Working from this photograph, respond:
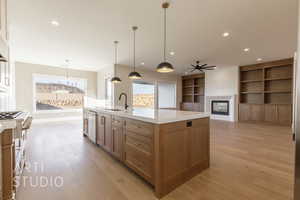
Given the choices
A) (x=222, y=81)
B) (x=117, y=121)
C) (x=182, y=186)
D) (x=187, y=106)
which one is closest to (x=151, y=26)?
(x=117, y=121)

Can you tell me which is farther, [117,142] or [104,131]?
[104,131]

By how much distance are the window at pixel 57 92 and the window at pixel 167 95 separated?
4.74 metres

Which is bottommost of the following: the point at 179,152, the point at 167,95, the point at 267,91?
the point at 179,152

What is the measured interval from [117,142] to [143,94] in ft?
19.3

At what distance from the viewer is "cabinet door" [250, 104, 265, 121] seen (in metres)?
6.16

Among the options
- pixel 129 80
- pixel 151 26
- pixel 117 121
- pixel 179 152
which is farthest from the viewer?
pixel 129 80

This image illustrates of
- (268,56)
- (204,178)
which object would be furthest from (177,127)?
(268,56)

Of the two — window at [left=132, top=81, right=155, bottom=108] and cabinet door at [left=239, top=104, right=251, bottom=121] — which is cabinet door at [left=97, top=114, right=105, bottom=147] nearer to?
window at [left=132, top=81, right=155, bottom=108]

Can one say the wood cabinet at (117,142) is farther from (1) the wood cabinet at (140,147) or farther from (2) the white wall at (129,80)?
(2) the white wall at (129,80)

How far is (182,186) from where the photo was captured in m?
1.81

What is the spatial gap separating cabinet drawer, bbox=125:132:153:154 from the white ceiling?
7.42ft

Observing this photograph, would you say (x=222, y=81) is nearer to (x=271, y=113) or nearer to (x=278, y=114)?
(x=271, y=113)

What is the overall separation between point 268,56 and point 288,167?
4.86 metres

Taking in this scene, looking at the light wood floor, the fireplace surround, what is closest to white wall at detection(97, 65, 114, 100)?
the light wood floor
